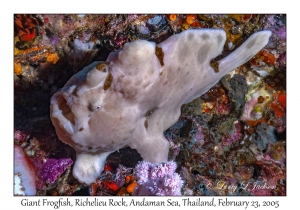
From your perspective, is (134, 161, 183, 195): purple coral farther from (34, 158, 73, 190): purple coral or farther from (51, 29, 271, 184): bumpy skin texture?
(34, 158, 73, 190): purple coral

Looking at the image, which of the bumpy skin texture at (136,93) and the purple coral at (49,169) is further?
the purple coral at (49,169)

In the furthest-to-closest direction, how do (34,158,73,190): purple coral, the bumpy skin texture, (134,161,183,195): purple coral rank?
(34,158,73,190): purple coral
(134,161,183,195): purple coral
the bumpy skin texture

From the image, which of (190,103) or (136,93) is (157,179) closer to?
(136,93)

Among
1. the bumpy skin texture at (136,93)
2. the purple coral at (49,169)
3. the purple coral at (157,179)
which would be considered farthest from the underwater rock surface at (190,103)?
the bumpy skin texture at (136,93)

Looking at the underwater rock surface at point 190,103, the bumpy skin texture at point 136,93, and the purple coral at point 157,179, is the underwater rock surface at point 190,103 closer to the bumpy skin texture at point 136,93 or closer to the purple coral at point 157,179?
the purple coral at point 157,179

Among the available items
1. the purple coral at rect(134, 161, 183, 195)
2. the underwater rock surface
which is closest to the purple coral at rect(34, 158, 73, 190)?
the underwater rock surface

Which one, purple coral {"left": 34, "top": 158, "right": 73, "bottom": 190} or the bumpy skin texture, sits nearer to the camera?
the bumpy skin texture
